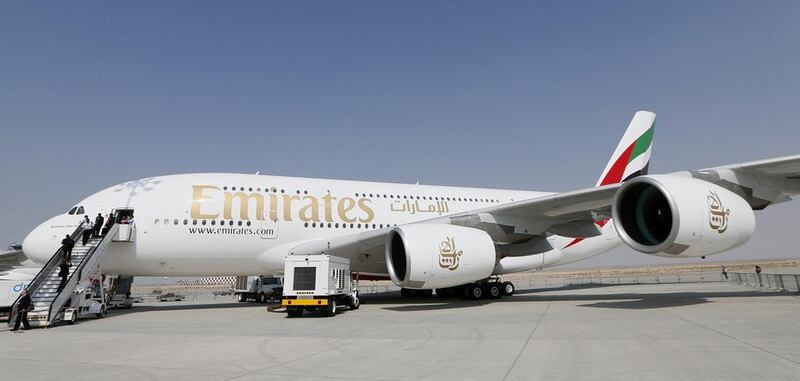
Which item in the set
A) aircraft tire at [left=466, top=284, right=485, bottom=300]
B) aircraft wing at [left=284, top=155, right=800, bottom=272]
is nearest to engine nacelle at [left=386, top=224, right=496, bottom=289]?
aircraft wing at [left=284, top=155, right=800, bottom=272]

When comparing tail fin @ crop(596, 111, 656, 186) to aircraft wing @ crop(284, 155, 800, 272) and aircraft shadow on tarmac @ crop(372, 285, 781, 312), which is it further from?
aircraft wing @ crop(284, 155, 800, 272)

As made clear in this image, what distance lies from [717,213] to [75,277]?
47.0 feet

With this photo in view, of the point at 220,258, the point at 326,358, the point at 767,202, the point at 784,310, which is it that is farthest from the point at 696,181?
the point at 220,258

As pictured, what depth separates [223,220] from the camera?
13.8m

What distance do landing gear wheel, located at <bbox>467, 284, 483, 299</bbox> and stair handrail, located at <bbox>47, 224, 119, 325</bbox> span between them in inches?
425

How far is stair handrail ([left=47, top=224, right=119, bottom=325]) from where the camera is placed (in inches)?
433

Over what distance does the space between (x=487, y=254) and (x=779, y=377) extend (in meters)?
8.07

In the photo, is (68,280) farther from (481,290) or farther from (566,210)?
(566,210)

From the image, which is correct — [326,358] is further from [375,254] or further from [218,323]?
[375,254]

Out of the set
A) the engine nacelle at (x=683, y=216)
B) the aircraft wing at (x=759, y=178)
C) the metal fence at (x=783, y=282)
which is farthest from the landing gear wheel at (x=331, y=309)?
the metal fence at (x=783, y=282)

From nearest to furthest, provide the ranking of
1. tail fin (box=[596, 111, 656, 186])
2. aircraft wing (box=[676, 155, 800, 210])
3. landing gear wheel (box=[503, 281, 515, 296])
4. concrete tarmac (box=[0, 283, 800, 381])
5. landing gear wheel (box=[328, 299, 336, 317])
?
concrete tarmac (box=[0, 283, 800, 381])
aircraft wing (box=[676, 155, 800, 210])
landing gear wheel (box=[328, 299, 336, 317])
landing gear wheel (box=[503, 281, 515, 296])
tail fin (box=[596, 111, 656, 186])

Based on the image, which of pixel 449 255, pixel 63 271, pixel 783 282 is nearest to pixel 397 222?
pixel 449 255

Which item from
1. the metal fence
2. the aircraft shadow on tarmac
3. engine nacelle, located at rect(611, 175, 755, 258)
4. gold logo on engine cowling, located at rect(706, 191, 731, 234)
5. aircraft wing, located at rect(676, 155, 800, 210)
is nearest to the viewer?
engine nacelle, located at rect(611, 175, 755, 258)

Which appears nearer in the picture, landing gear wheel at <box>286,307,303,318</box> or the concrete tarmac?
the concrete tarmac
